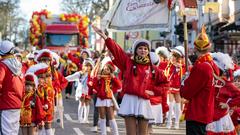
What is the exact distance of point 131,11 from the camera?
35.5ft

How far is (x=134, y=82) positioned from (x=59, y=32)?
100 feet

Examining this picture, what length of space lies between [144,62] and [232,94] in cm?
150

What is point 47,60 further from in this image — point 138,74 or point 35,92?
point 138,74

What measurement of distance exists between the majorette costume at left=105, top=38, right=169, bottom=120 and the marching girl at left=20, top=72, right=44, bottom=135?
6.76 ft

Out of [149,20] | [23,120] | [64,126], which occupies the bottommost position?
[64,126]

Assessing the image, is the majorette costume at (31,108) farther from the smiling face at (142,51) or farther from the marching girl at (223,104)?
the marching girl at (223,104)

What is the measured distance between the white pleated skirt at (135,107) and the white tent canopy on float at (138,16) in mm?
1413

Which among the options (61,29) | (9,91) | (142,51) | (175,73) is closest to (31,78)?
(9,91)

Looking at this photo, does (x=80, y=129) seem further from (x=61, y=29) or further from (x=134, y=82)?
(x=61, y=29)

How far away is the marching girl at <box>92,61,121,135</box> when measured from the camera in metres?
13.8

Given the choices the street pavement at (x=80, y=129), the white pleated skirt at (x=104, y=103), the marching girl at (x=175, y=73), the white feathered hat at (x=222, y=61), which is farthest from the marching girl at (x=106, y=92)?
the white feathered hat at (x=222, y=61)

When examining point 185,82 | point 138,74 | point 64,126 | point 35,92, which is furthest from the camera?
point 64,126

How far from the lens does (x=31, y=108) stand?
1129cm

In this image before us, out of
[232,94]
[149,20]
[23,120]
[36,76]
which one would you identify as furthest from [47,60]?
[232,94]
